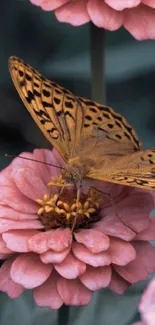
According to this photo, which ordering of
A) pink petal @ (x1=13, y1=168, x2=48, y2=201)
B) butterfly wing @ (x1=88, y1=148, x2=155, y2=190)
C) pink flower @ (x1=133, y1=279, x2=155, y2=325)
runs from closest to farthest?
pink flower @ (x1=133, y1=279, x2=155, y2=325)
butterfly wing @ (x1=88, y1=148, x2=155, y2=190)
pink petal @ (x1=13, y1=168, x2=48, y2=201)

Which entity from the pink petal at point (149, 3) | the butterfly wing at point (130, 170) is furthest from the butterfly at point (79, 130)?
the pink petal at point (149, 3)

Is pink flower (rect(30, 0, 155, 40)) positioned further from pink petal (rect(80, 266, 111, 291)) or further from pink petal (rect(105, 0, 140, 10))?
pink petal (rect(80, 266, 111, 291))

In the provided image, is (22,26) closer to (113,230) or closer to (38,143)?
(38,143)

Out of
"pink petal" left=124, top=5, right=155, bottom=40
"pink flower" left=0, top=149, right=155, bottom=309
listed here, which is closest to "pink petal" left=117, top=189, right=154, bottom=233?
"pink flower" left=0, top=149, right=155, bottom=309

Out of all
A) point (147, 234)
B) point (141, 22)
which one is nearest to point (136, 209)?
point (147, 234)

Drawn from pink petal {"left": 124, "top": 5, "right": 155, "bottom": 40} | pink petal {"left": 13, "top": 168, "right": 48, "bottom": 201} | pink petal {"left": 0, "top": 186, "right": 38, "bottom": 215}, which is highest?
pink petal {"left": 124, "top": 5, "right": 155, "bottom": 40}

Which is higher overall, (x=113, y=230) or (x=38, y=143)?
(x=38, y=143)

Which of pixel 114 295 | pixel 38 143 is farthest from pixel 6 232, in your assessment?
pixel 38 143
